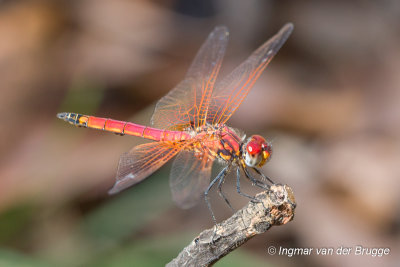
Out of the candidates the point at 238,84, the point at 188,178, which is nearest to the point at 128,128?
the point at 188,178

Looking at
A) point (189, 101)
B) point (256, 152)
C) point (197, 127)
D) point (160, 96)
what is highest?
point (160, 96)

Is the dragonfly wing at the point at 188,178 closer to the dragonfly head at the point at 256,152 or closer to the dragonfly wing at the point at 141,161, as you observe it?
the dragonfly wing at the point at 141,161

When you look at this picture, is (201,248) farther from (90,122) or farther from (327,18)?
(327,18)

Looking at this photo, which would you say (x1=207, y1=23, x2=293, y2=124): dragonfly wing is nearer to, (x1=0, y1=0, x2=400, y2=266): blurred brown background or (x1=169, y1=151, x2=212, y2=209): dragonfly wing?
(x1=169, y1=151, x2=212, y2=209): dragonfly wing

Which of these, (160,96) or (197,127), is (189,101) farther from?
(160,96)

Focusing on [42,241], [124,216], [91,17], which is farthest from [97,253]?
[91,17]
